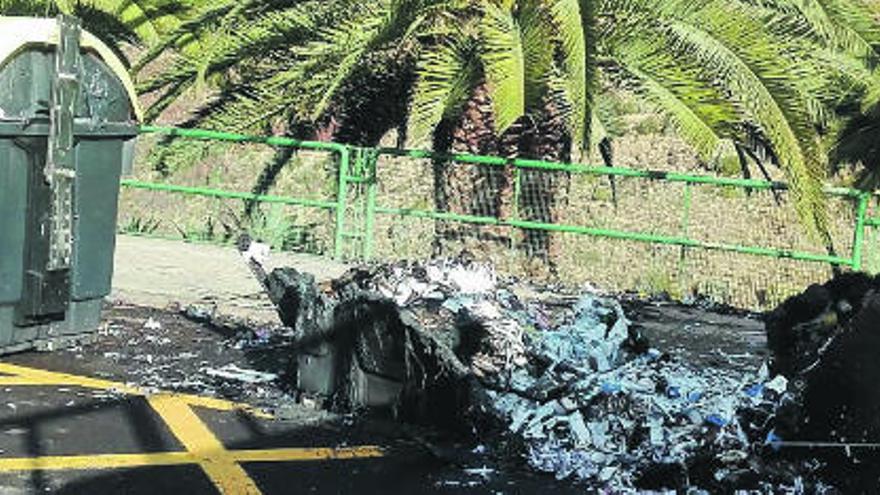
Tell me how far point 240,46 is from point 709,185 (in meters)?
5.35

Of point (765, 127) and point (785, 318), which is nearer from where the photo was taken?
point (785, 318)

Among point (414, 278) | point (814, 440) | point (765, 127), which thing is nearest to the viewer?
point (814, 440)

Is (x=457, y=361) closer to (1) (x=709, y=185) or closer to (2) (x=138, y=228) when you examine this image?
(1) (x=709, y=185)

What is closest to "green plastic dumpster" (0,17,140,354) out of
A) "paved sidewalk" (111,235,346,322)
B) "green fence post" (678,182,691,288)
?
"paved sidewalk" (111,235,346,322)

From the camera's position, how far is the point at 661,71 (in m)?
10.6

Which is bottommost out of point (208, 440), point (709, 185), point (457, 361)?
point (208, 440)

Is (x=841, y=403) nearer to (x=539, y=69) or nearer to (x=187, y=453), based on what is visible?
(x=187, y=453)

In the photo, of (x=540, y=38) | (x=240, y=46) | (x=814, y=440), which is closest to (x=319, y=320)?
(x=814, y=440)

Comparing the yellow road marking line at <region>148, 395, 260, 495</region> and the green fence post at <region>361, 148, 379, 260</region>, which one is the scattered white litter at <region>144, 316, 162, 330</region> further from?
the green fence post at <region>361, 148, 379, 260</region>

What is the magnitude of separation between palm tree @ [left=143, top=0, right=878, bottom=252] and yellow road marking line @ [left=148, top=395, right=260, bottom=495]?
4457 mm

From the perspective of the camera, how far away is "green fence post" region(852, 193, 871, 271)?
35.3 feet

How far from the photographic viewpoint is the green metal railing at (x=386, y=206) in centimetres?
1141

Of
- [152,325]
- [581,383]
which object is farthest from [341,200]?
[581,383]

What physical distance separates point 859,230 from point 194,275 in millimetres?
6703
